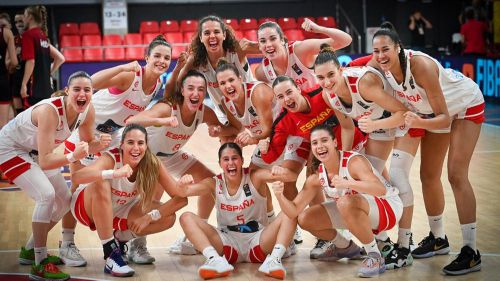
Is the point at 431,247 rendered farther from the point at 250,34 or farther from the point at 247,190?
the point at 250,34

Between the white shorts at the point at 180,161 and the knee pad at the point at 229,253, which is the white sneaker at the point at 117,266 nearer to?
the knee pad at the point at 229,253

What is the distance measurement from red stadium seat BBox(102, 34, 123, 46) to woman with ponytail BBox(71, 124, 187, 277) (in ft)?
41.8

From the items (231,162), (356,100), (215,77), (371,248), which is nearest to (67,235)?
(231,162)

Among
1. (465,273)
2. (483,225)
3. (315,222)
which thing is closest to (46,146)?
(315,222)

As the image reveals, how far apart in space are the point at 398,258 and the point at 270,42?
201 cm

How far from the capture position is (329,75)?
19.6 feet

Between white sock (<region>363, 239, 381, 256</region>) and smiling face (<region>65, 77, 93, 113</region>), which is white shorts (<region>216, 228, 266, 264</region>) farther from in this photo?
smiling face (<region>65, 77, 93, 113</region>)

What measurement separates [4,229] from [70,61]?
1022 cm

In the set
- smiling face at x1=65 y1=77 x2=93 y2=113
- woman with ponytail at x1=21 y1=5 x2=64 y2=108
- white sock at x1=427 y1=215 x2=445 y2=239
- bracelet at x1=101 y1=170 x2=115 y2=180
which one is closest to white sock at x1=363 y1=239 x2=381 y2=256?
white sock at x1=427 y1=215 x2=445 y2=239

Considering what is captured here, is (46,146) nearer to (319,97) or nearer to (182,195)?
(182,195)

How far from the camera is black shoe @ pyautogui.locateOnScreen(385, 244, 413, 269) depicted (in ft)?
19.8

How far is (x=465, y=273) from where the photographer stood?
5.82 m

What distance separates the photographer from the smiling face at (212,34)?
6.92 meters

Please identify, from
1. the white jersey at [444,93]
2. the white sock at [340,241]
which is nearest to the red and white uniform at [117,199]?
the white sock at [340,241]
